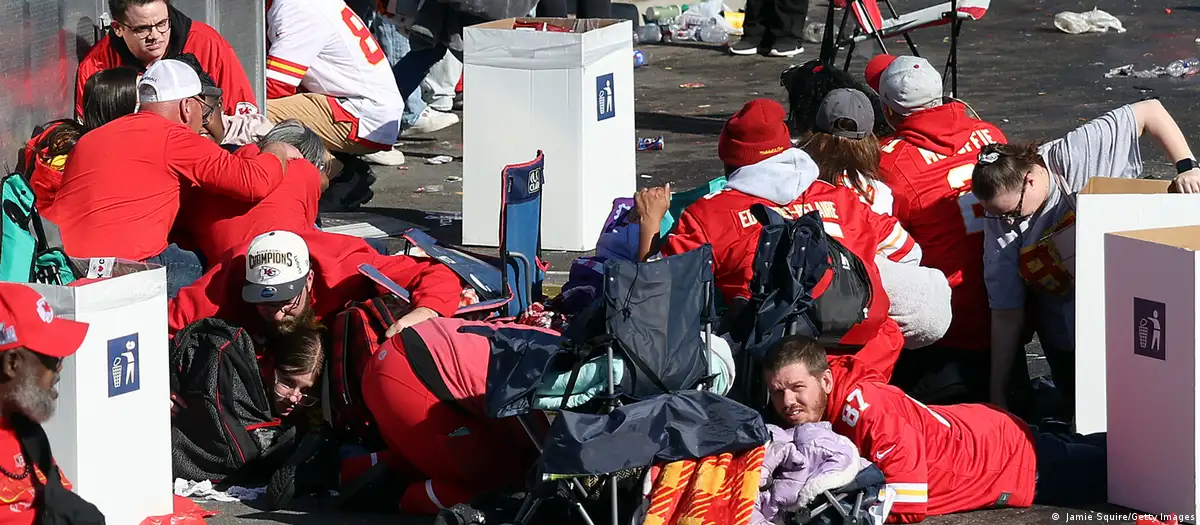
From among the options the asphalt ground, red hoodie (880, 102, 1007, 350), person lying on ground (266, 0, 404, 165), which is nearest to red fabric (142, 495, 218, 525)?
red hoodie (880, 102, 1007, 350)

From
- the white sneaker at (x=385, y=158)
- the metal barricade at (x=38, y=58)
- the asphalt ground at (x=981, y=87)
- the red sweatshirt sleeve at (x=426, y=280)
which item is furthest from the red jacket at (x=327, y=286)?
the white sneaker at (x=385, y=158)

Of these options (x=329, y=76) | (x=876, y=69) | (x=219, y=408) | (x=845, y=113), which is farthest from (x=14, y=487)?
(x=329, y=76)

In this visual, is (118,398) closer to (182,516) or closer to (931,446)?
(182,516)

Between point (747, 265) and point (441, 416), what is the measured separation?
44.5 inches

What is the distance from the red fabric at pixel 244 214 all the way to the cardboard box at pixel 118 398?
1555 millimetres

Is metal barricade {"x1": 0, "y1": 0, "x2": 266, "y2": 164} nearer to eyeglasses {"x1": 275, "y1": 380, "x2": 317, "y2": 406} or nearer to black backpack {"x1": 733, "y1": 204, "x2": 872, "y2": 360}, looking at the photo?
eyeglasses {"x1": 275, "y1": 380, "x2": 317, "y2": 406}

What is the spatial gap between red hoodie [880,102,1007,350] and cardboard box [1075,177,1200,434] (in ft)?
1.84

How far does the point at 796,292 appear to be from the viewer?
4949 millimetres

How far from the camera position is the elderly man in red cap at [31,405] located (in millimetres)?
3879

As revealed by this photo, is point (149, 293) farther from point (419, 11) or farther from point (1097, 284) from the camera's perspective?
point (419, 11)

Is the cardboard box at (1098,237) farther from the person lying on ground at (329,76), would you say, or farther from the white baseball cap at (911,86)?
the person lying on ground at (329,76)

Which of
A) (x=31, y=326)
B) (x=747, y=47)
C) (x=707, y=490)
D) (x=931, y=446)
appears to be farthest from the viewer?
(x=747, y=47)

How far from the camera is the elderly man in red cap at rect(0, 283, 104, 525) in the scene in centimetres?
388

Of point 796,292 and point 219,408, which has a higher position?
point 796,292
